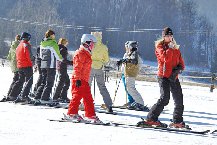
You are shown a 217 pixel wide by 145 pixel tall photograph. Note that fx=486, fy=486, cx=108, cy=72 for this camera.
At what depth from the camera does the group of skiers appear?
324 inches

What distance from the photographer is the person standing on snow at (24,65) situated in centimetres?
1136

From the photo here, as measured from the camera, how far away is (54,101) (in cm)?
1133

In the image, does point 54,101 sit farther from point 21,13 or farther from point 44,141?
point 21,13

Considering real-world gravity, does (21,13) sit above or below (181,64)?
above

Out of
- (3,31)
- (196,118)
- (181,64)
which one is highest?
(3,31)

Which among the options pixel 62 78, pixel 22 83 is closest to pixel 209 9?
pixel 62 78

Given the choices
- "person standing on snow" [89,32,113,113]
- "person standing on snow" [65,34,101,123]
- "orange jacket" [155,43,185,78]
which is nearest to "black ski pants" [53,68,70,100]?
"person standing on snow" [89,32,113,113]

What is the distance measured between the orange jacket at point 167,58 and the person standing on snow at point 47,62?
3080 mm

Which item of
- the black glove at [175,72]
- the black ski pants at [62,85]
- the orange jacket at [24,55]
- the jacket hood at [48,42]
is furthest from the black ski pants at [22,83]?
the black glove at [175,72]

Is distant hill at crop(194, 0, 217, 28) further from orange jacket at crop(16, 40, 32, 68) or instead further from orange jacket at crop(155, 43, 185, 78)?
orange jacket at crop(155, 43, 185, 78)

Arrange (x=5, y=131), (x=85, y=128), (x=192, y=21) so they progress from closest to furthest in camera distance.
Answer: (x=5, y=131) < (x=85, y=128) < (x=192, y=21)

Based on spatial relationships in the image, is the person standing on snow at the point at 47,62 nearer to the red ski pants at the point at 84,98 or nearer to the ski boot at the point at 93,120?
the red ski pants at the point at 84,98

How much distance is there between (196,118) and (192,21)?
9897 centimetres

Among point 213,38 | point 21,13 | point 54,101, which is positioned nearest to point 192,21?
point 213,38
